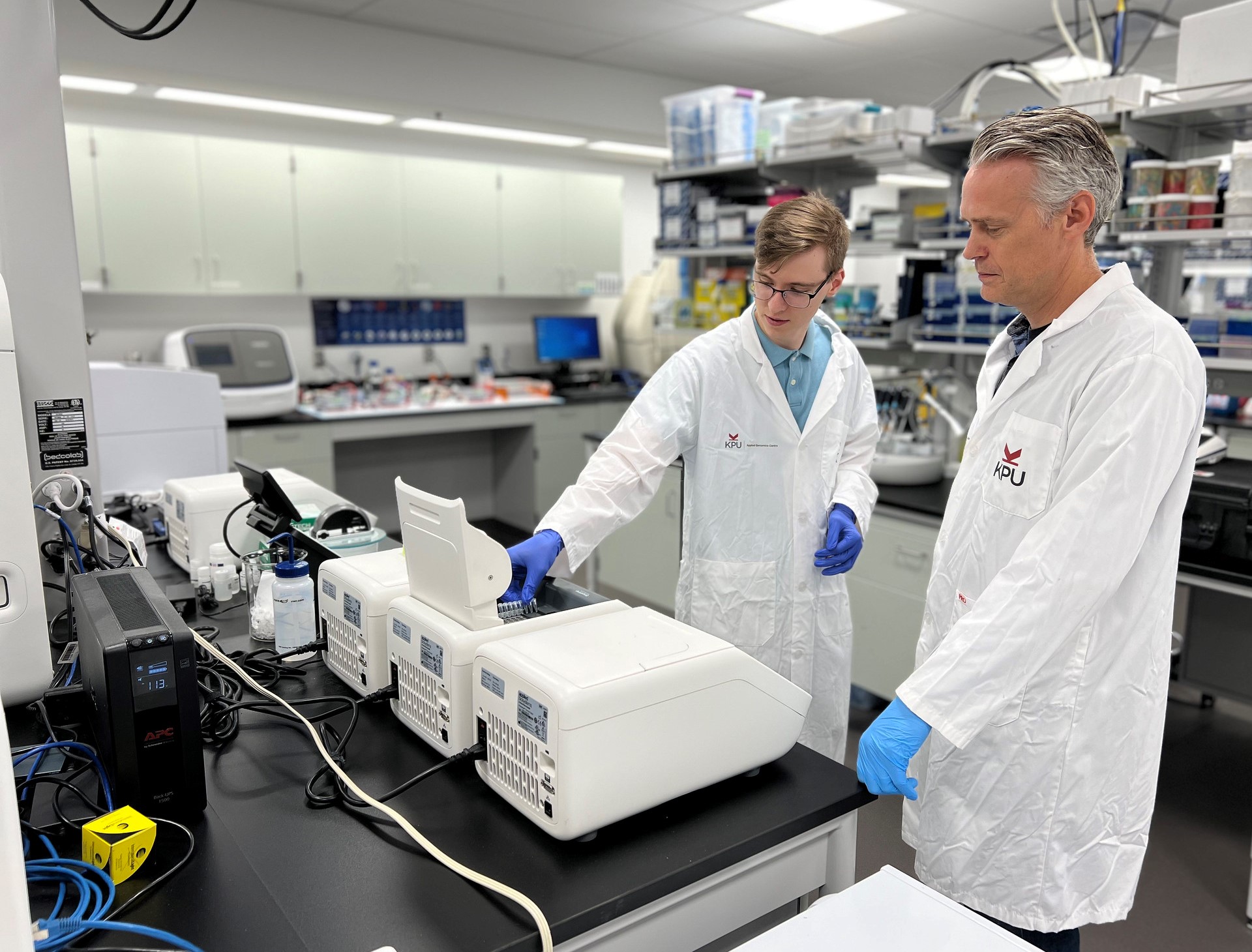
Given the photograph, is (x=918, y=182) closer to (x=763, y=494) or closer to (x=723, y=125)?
(x=723, y=125)

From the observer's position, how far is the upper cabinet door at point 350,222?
4.66m

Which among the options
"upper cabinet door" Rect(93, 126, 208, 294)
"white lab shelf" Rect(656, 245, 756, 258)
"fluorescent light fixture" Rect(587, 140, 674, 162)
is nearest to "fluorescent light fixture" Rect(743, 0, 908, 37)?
"white lab shelf" Rect(656, 245, 756, 258)

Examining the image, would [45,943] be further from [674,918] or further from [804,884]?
[804,884]

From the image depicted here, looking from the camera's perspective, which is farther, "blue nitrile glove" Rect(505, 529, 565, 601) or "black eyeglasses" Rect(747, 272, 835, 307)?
"black eyeglasses" Rect(747, 272, 835, 307)

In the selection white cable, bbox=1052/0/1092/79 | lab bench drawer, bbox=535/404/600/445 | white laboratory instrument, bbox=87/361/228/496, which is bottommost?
lab bench drawer, bbox=535/404/600/445

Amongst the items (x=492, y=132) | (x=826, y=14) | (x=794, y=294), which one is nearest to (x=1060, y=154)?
(x=794, y=294)

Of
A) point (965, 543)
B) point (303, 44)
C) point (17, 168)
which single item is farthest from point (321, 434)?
point (965, 543)

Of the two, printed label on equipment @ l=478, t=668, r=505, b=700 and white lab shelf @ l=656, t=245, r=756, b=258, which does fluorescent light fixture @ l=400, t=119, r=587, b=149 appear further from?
printed label on equipment @ l=478, t=668, r=505, b=700

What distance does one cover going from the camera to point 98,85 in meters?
4.17

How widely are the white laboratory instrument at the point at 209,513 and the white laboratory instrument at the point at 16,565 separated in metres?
0.72

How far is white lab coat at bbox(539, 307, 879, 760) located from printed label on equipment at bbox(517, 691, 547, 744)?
838mm

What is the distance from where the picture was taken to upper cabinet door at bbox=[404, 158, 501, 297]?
497 centimetres

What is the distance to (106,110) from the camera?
175 inches

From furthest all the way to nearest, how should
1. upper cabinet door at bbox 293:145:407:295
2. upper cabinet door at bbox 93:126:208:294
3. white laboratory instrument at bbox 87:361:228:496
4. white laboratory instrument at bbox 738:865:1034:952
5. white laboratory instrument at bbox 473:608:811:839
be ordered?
1. upper cabinet door at bbox 293:145:407:295
2. upper cabinet door at bbox 93:126:208:294
3. white laboratory instrument at bbox 87:361:228:496
4. white laboratory instrument at bbox 473:608:811:839
5. white laboratory instrument at bbox 738:865:1034:952
